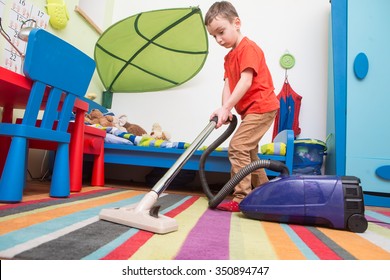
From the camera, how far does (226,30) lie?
133cm

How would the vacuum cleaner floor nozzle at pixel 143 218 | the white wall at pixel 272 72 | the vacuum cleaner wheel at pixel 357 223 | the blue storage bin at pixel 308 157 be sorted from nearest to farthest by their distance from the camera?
the vacuum cleaner floor nozzle at pixel 143 218 < the vacuum cleaner wheel at pixel 357 223 < the blue storage bin at pixel 308 157 < the white wall at pixel 272 72

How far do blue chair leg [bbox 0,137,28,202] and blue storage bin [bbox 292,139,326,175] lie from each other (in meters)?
1.70

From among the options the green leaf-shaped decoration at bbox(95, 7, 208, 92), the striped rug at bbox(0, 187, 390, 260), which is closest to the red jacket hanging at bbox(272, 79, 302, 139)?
the green leaf-shaped decoration at bbox(95, 7, 208, 92)

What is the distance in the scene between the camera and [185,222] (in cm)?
89

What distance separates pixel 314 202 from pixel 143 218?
58 cm

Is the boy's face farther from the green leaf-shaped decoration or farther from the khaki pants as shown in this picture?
the green leaf-shaped decoration

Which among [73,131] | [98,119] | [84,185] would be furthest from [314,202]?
[98,119]

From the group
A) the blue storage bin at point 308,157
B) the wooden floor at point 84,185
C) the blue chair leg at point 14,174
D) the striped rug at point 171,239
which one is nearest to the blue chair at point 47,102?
the blue chair leg at point 14,174

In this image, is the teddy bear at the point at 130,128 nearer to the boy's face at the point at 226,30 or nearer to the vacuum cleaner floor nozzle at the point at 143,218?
the boy's face at the point at 226,30

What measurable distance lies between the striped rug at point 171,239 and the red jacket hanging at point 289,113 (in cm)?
138

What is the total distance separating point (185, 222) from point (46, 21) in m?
1.79

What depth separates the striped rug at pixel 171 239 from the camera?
543 millimetres
